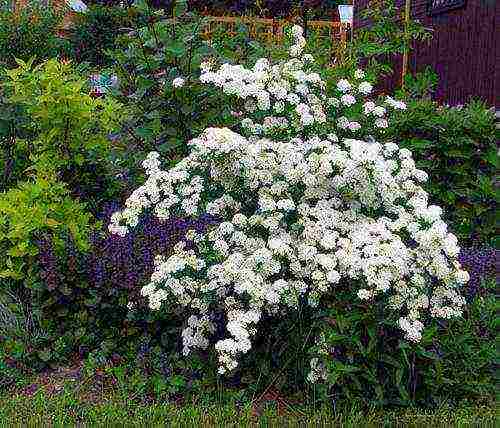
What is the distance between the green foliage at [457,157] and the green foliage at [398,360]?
1581mm

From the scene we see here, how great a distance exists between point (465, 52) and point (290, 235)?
6.01m

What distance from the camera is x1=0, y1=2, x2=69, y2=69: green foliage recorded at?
41.9 ft

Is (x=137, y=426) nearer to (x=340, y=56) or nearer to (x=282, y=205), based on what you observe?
(x=282, y=205)

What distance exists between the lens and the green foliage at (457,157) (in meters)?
5.29

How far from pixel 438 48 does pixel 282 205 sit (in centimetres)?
695

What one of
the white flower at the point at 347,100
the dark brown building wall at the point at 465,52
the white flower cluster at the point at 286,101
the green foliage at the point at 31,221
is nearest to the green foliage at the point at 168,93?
the white flower cluster at the point at 286,101

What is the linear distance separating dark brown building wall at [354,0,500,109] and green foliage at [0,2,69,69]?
584 cm

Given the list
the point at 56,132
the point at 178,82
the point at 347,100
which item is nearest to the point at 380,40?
the point at 347,100

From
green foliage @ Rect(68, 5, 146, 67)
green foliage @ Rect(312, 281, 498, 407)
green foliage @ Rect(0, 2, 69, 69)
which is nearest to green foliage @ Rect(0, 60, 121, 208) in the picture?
green foliage @ Rect(312, 281, 498, 407)

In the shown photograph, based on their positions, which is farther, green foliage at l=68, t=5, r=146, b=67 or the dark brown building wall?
green foliage at l=68, t=5, r=146, b=67

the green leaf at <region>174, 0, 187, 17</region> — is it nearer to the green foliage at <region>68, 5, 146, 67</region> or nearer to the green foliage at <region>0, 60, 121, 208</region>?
the green foliage at <region>0, 60, 121, 208</region>

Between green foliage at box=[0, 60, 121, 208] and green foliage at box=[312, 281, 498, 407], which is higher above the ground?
green foliage at box=[0, 60, 121, 208]

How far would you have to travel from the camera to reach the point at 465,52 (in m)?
8.99

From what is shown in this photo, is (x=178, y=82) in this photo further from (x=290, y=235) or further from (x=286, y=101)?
(x=290, y=235)
